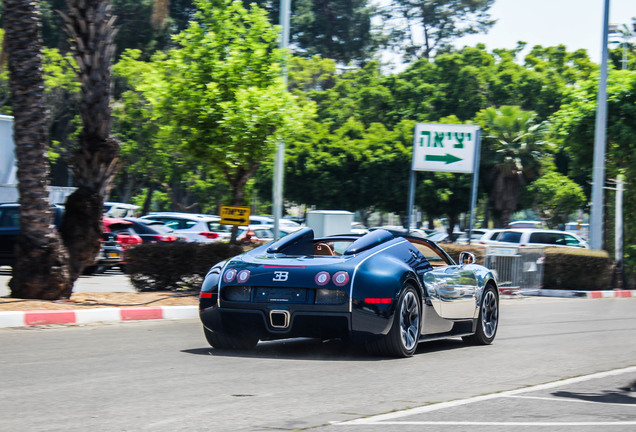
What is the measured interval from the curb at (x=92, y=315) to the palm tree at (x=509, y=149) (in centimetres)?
3443

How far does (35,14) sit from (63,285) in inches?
147

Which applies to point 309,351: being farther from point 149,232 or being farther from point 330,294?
Answer: point 149,232

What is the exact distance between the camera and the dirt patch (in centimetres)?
1172

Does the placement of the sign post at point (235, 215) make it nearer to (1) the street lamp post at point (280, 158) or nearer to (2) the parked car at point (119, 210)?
(1) the street lamp post at point (280, 158)

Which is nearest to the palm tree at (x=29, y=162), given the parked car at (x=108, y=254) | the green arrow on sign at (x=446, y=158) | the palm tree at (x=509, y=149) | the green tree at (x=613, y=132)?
the parked car at (x=108, y=254)

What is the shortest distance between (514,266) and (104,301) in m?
12.0

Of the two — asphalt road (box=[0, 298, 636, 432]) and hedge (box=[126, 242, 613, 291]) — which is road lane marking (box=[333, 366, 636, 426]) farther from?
hedge (box=[126, 242, 613, 291])

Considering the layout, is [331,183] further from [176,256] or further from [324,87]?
[176,256]

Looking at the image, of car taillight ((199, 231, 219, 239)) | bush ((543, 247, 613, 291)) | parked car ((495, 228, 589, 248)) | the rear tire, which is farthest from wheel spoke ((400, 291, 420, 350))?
parked car ((495, 228, 589, 248))

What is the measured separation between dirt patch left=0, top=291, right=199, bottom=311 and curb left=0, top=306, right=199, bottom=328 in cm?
41

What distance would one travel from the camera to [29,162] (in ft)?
40.4

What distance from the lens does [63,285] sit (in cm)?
1254

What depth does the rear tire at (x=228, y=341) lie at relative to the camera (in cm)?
858

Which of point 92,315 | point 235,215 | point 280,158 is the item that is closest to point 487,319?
point 92,315
